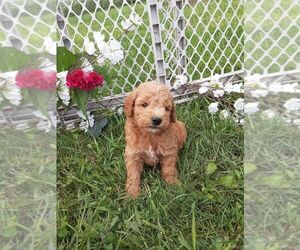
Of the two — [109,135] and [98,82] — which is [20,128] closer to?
[98,82]

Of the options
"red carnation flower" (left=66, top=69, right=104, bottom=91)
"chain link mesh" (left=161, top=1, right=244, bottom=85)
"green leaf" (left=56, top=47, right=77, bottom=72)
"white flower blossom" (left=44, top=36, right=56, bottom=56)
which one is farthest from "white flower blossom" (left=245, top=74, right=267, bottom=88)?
"chain link mesh" (left=161, top=1, right=244, bottom=85)

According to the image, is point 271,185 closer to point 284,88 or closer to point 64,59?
point 284,88

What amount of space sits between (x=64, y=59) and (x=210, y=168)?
106cm

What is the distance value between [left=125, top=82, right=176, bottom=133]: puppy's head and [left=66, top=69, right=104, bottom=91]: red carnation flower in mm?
437

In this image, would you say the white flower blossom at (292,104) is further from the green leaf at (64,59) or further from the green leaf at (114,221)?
the green leaf at (64,59)

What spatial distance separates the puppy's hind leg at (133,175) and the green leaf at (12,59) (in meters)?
1.21

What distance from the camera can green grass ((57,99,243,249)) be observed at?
2.12 meters

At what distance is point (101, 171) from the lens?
2.62 meters

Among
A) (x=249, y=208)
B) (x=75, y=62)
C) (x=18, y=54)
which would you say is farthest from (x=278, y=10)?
(x=75, y=62)

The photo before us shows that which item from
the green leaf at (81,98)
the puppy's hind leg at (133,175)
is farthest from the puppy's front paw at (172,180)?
the green leaf at (81,98)

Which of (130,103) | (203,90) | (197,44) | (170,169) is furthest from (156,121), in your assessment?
(197,44)

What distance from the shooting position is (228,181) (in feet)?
8.05

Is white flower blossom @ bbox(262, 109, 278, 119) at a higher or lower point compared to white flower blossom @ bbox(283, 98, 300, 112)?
lower

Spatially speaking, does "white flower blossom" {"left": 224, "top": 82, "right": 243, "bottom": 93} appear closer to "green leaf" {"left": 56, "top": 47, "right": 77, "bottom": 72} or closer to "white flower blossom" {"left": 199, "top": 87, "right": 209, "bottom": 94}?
"white flower blossom" {"left": 199, "top": 87, "right": 209, "bottom": 94}
